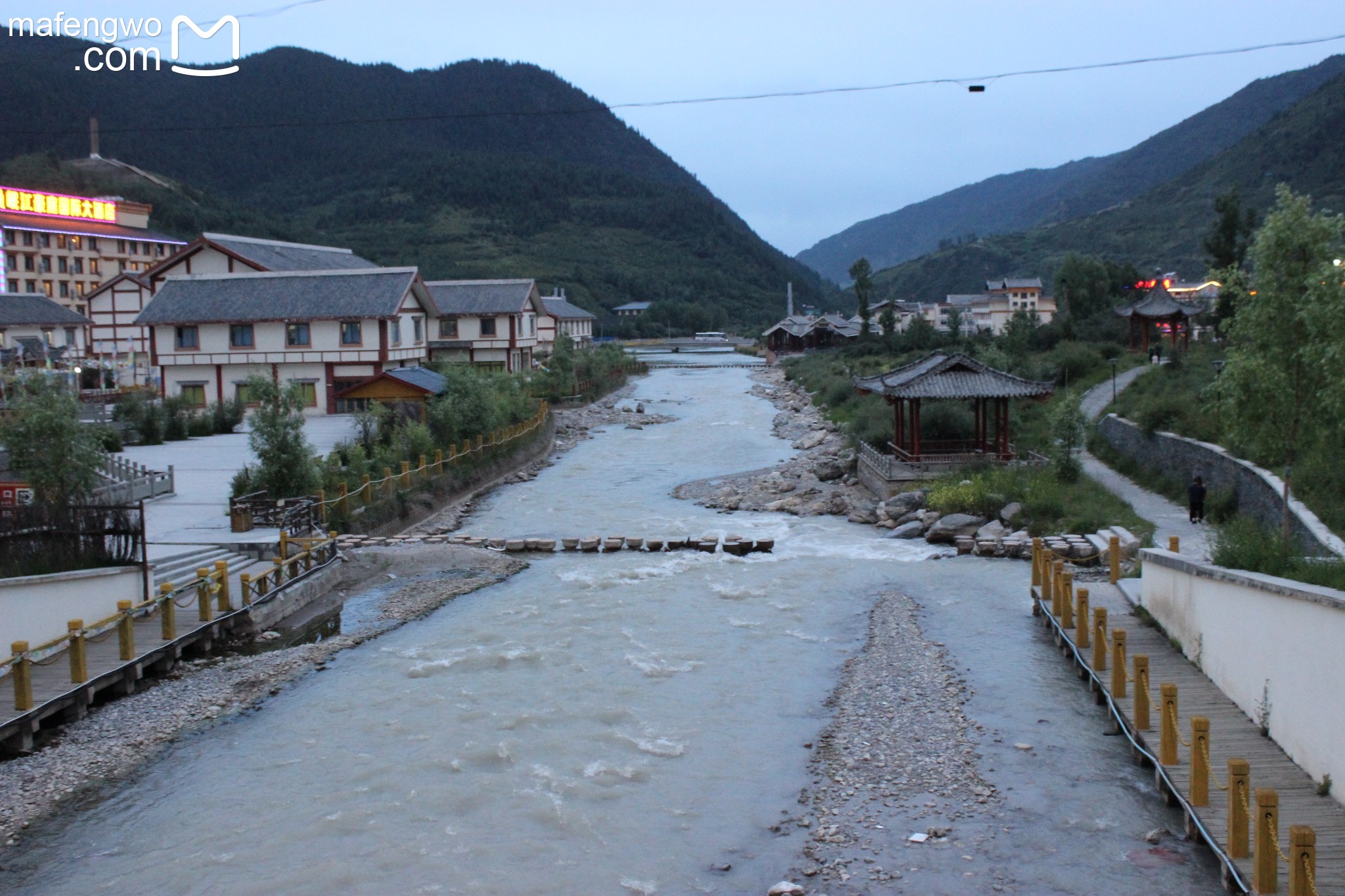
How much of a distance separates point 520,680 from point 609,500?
16087 mm

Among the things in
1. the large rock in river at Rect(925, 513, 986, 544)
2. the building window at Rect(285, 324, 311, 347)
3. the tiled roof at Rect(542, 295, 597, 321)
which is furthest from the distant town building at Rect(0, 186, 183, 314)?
the large rock in river at Rect(925, 513, 986, 544)

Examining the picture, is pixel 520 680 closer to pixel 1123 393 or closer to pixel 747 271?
pixel 1123 393

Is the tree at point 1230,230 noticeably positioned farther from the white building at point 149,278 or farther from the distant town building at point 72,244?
the distant town building at point 72,244

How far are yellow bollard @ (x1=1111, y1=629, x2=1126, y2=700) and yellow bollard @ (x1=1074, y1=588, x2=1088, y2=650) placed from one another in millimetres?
2186

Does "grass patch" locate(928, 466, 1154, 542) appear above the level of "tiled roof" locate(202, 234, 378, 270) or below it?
below

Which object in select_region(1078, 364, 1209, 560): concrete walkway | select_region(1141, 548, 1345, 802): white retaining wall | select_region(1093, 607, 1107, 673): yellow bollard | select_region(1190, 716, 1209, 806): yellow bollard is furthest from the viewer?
select_region(1078, 364, 1209, 560): concrete walkway

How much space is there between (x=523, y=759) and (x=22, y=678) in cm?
582

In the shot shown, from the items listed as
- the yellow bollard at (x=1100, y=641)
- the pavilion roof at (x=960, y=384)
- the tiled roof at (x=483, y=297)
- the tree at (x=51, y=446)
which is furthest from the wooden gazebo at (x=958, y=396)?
the tiled roof at (x=483, y=297)

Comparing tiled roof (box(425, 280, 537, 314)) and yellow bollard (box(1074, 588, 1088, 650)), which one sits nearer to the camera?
yellow bollard (box(1074, 588, 1088, 650))

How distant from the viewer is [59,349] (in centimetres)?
4628

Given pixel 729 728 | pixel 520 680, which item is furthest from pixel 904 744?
pixel 520 680

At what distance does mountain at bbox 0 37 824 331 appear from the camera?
13962 centimetres

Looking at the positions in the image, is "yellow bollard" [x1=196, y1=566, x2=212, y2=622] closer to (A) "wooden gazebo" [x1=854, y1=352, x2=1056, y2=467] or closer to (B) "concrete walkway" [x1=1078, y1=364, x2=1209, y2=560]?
(B) "concrete walkway" [x1=1078, y1=364, x2=1209, y2=560]

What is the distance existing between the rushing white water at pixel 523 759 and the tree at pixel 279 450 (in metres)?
5.56
